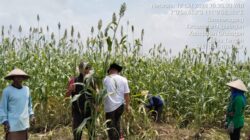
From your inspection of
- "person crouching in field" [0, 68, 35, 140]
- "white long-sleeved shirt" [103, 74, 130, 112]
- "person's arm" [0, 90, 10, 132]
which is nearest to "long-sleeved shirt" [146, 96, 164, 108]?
"white long-sleeved shirt" [103, 74, 130, 112]

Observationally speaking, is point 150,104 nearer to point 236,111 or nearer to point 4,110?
point 236,111

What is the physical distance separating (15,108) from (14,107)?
0.7 inches

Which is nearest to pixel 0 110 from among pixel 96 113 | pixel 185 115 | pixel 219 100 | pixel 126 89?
pixel 96 113

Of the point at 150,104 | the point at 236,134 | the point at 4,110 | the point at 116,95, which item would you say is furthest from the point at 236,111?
the point at 4,110

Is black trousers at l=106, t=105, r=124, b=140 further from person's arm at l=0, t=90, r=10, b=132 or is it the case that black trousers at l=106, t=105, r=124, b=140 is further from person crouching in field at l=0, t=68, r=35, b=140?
person's arm at l=0, t=90, r=10, b=132

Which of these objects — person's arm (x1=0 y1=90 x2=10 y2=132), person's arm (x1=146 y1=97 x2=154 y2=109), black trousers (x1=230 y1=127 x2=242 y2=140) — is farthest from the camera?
person's arm (x1=146 y1=97 x2=154 y2=109)

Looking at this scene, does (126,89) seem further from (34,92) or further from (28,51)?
(28,51)

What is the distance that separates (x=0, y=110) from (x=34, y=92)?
8.42 ft

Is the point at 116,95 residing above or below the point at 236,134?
above

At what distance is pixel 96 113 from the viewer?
5168mm

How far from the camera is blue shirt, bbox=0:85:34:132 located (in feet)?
17.1

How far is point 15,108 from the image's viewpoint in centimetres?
527

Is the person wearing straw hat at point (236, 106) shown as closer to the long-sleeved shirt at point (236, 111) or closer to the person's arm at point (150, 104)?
the long-sleeved shirt at point (236, 111)

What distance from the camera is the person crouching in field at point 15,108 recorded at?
5211 millimetres
